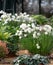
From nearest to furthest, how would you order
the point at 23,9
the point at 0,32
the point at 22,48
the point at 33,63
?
the point at 33,63
the point at 22,48
the point at 0,32
the point at 23,9

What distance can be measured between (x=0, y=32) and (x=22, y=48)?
2.84ft

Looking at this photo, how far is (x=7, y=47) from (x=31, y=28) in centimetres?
64

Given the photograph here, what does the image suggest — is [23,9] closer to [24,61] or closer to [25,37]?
[25,37]

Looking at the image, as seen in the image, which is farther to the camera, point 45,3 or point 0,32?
point 45,3

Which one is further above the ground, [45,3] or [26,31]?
[26,31]

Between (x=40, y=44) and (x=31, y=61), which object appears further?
(x=40, y=44)

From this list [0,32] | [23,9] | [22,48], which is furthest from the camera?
[23,9]

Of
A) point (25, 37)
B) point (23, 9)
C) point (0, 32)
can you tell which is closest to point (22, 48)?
point (25, 37)

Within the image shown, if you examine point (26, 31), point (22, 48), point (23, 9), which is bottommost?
point (23, 9)

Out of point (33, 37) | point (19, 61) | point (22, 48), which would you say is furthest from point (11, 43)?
point (19, 61)

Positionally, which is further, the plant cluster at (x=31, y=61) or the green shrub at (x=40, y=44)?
the green shrub at (x=40, y=44)

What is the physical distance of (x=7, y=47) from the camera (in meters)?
6.75

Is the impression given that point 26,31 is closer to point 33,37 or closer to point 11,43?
point 33,37

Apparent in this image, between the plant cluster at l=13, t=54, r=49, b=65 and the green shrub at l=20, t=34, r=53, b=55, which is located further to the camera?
the green shrub at l=20, t=34, r=53, b=55
